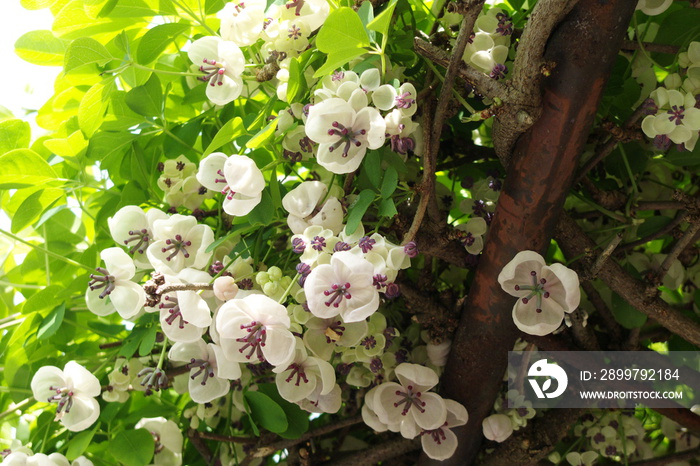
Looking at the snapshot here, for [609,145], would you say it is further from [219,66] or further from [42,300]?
[42,300]

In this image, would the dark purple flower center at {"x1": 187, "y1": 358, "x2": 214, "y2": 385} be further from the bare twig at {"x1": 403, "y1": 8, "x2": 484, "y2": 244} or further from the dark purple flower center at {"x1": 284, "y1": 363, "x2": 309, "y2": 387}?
the bare twig at {"x1": 403, "y1": 8, "x2": 484, "y2": 244}

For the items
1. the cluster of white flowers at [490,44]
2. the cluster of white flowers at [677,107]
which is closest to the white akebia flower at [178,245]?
the cluster of white flowers at [490,44]

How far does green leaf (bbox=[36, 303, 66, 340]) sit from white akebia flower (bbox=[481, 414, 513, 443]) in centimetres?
49

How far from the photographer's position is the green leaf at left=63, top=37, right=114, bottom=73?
61 centimetres

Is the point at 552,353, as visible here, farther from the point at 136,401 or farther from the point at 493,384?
the point at 136,401

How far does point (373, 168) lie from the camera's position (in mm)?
564

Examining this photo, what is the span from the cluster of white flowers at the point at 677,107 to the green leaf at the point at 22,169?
629 mm

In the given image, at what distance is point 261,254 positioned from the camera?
657 mm

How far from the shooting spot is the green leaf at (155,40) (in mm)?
648

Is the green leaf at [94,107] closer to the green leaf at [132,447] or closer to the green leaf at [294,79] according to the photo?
the green leaf at [294,79]

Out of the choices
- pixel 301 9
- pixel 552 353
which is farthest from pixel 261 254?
pixel 552 353

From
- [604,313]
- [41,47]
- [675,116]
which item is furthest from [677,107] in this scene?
[41,47]

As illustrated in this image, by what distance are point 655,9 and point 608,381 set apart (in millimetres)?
407

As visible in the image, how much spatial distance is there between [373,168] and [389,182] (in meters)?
0.02
